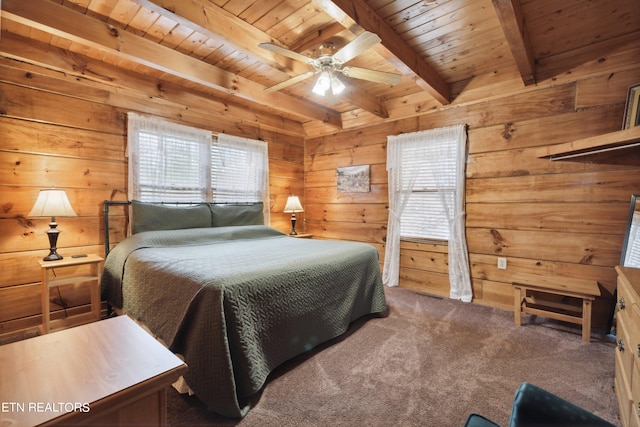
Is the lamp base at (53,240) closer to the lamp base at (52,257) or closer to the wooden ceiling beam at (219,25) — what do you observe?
the lamp base at (52,257)

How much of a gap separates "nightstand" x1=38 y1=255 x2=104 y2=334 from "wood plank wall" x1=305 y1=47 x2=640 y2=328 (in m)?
3.27

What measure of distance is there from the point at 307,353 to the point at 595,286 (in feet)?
7.85

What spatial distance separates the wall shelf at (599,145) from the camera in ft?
5.58

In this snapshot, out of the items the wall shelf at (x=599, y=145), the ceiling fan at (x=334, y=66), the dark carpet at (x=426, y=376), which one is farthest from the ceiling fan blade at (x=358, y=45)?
the dark carpet at (x=426, y=376)

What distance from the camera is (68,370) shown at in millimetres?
682

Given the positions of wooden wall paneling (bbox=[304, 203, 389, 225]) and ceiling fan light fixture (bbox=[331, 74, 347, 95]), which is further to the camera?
wooden wall paneling (bbox=[304, 203, 389, 225])

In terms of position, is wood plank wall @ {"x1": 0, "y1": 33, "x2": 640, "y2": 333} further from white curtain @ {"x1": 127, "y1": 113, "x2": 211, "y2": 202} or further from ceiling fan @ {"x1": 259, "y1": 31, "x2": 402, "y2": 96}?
ceiling fan @ {"x1": 259, "y1": 31, "x2": 402, "y2": 96}

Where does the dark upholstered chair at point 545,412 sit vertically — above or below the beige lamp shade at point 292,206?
below

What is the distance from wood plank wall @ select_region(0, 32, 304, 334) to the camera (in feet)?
8.00

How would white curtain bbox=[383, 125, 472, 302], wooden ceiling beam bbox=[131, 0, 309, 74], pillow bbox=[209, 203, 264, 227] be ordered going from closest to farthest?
wooden ceiling beam bbox=[131, 0, 309, 74], white curtain bbox=[383, 125, 472, 302], pillow bbox=[209, 203, 264, 227]

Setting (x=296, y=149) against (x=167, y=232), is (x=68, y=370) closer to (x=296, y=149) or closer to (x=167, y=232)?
(x=167, y=232)

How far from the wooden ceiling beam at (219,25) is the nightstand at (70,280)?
200cm

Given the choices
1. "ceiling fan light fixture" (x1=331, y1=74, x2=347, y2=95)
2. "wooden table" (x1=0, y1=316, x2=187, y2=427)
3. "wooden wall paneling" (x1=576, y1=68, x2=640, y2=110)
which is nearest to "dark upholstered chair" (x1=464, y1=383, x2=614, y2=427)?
"wooden table" (x1=0, y1=316, x2=187, y2=427)

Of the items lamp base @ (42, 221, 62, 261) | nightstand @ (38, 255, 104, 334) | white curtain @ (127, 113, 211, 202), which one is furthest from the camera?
Answer: white curtain @ (127, 113, 211, 202)
